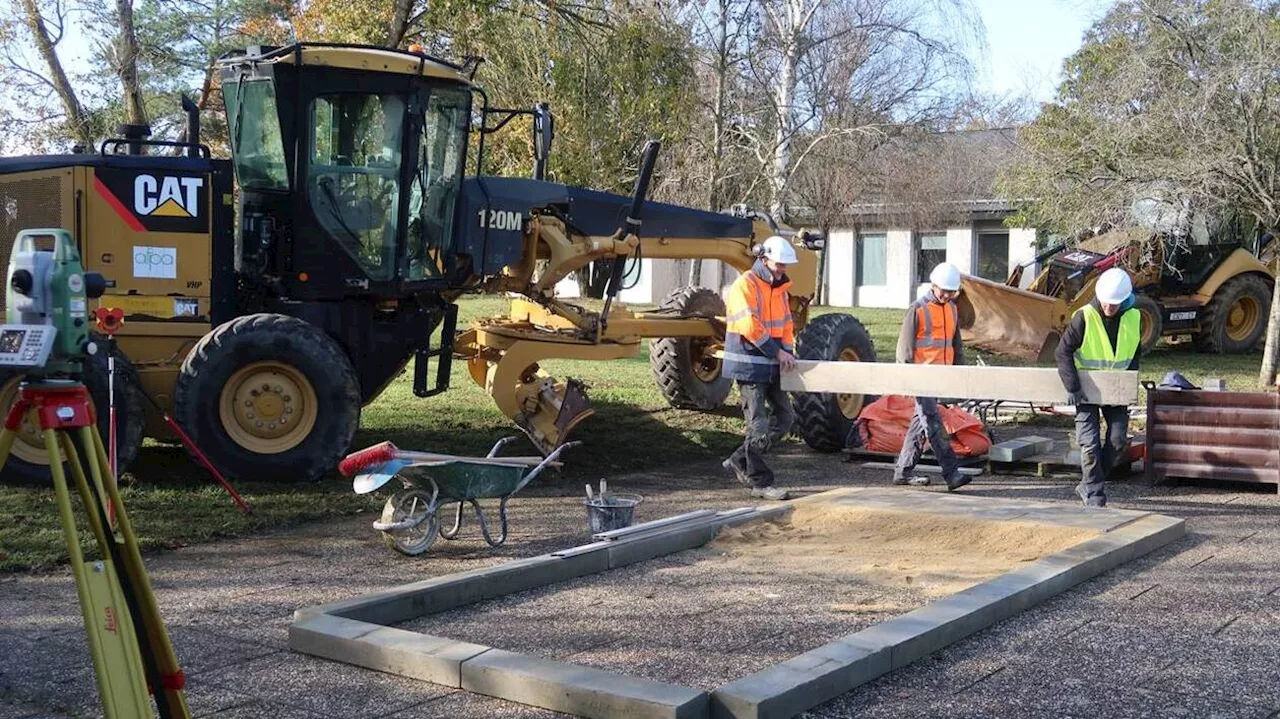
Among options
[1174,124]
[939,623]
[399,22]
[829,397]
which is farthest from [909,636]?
[1174,124]

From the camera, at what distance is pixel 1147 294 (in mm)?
22094

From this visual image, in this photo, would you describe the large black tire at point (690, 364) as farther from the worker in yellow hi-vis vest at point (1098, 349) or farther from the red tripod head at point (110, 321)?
the red tripod head at point (110, 321)

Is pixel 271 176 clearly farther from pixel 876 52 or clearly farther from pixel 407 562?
pixel 876 52

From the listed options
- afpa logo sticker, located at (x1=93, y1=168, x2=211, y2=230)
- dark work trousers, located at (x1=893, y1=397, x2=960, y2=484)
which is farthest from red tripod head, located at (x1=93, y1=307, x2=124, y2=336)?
dark work trousers, located at (x1=893, y1=397, x2=960, y2=484)

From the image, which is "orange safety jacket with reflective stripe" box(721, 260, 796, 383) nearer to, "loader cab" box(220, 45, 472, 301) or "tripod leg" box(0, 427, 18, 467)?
"loader cab" box(220, 45, 472, 301)

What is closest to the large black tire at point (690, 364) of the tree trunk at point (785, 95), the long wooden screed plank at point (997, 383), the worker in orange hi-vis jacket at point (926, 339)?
the worker in orange hi-vis jacket at point (926, 339)

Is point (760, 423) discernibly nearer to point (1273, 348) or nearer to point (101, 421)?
point (101, 421)

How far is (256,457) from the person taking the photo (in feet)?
33.4

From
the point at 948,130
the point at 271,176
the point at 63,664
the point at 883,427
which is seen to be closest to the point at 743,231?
the point at 883,427

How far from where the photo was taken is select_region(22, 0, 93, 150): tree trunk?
56.5 ft

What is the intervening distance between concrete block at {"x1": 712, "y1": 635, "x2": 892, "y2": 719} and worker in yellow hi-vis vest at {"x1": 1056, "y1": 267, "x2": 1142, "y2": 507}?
4.27 meters

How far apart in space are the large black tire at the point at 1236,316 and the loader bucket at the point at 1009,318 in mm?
4950

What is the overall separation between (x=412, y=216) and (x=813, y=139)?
19.7m

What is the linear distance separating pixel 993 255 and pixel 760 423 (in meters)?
30.4
